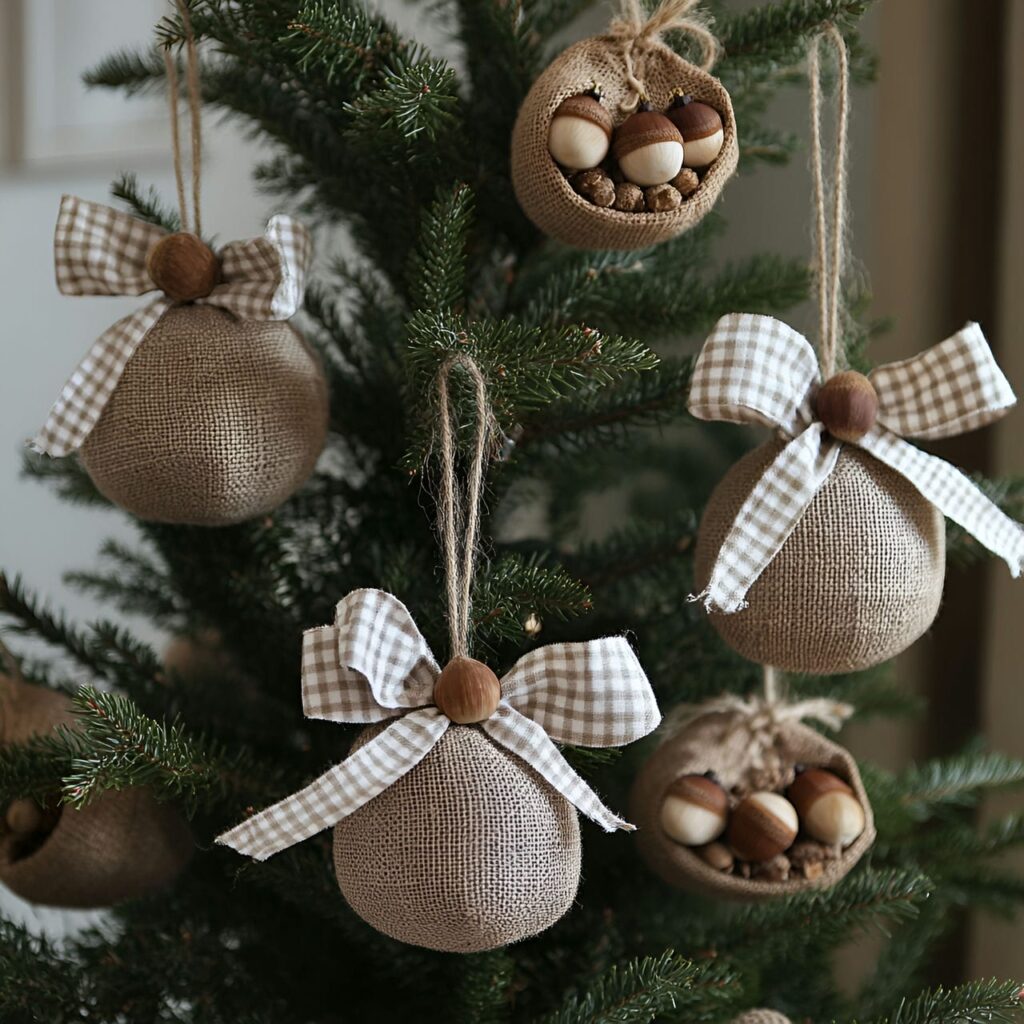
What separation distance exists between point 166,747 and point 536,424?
0.24 meters

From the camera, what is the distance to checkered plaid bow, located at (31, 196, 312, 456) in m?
0.50

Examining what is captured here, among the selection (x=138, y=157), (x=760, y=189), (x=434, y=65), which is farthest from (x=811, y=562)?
(x=138, y=157)

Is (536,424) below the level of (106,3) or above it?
below

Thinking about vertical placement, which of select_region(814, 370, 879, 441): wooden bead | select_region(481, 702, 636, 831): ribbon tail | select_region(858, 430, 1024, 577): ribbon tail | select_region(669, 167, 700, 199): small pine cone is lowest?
select_region(481, 702, 636, 831): ribbon tail

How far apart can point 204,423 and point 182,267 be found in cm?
8

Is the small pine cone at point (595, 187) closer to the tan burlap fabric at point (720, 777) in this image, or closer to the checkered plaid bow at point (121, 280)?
the checkered plaid bow at point (121, 280)

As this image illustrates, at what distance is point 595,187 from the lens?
0.47m

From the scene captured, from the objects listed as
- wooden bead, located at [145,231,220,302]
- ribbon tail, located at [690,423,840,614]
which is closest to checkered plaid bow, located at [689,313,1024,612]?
ribbon tail, located at [690,423,840,614]

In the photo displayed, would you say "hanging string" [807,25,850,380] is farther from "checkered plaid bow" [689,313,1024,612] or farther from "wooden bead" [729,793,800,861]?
"wooden bead" [729,793,800,861]

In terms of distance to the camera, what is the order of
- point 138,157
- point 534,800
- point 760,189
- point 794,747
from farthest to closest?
point 138,157 < point 760,189 < point 794,747 < point 534,800

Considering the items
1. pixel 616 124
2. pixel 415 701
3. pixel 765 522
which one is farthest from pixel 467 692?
pixel 616 124

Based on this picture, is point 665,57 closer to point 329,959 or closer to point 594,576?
point 594,576

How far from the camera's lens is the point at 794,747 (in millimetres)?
577

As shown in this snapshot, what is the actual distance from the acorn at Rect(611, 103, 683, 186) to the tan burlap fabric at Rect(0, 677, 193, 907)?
1.25 feet
